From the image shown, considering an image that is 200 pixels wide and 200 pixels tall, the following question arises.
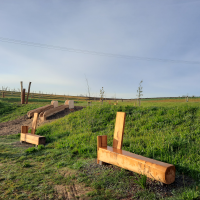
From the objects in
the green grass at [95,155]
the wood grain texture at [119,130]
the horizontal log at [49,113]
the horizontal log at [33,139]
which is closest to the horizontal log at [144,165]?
the green grass at [95,155]

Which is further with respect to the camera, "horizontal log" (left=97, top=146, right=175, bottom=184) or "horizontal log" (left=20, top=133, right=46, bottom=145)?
"horizontal log" (left=20, top=133, right=46, bottom=145)

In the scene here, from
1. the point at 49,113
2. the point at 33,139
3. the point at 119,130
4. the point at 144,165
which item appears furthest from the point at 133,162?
the point at 49,113

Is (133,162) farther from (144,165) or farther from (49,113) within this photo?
(49,113)

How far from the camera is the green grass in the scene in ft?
10.6

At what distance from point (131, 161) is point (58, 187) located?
4.94ft

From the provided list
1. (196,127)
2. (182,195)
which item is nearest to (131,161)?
(182,195)

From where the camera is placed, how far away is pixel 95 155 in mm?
4969

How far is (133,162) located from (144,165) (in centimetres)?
25

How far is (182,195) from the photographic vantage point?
274cm

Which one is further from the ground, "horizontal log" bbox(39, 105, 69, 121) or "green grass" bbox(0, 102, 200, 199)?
"horizontal log" bbox(39, 105, 69, 121)

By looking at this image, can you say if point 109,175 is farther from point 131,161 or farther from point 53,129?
point 53,129

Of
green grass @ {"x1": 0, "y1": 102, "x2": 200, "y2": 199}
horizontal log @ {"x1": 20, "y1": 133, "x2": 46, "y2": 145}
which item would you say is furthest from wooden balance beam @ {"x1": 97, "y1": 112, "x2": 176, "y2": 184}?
horizontal log @ {"x1": 20, "y1": 133, "x2": 46, "y2": 145}

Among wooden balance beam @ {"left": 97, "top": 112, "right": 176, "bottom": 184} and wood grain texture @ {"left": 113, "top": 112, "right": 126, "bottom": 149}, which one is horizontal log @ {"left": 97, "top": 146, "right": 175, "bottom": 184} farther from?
wood grain texture @ {"left": 113, "top": 112, "right": 126, "bottom": 149}

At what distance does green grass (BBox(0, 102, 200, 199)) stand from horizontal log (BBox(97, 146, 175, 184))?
0.72ft
